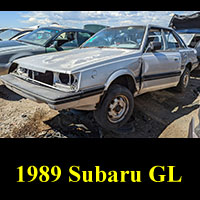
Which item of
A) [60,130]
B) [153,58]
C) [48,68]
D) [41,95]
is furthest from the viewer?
[153,58]

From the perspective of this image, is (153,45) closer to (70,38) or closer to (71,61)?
(71,61)

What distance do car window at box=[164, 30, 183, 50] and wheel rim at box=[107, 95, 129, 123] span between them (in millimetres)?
1866

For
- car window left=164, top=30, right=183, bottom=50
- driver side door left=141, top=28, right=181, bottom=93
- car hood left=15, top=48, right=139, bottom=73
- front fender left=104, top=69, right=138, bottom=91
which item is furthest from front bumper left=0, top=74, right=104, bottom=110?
car window left=164, top=30, right=183, bottom=50

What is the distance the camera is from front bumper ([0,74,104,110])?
2256mm

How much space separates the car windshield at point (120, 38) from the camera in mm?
3445

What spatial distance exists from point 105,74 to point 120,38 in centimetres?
136

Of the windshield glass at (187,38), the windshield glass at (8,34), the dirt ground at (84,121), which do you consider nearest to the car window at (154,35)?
the dirt ground at (84,121)

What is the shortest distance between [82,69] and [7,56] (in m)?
2.58

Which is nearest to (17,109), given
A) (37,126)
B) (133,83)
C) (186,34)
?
(37,126)

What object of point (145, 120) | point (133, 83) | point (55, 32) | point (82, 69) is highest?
point (55, 32)

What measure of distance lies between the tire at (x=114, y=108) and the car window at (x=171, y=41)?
72.7 inches

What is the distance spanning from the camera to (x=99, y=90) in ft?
8.45

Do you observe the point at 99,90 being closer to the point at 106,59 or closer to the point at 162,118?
the point at 106,59

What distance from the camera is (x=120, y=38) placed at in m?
3.63
